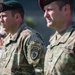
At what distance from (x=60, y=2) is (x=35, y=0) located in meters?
6.22

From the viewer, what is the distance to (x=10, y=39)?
456cm

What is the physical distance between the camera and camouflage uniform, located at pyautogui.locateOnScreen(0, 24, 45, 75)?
412 centimetres

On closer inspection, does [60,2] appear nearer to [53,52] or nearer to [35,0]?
[53,52]

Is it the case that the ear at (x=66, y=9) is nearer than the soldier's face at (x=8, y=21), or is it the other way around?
the ear at (x=66, y=9)

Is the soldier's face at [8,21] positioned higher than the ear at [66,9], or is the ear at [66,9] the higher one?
the ear at [66,9]

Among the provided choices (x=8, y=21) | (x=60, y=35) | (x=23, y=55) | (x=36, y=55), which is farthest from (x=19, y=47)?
(x=60, y=35)

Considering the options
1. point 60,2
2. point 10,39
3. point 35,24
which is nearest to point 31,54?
point 10,39

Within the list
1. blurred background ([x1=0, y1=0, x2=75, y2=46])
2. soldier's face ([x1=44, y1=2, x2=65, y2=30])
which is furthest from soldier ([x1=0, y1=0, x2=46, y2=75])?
blurred background ([x1=0, y1=0, x2=75, y2=46])

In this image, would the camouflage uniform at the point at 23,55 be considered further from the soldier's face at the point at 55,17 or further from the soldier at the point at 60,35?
the soldier's face at the point at 55,17

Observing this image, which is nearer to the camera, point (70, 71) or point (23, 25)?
point (70, 71)

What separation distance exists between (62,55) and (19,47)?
3.38 ft

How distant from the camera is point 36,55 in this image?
4113mm

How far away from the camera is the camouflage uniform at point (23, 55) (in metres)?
4.12

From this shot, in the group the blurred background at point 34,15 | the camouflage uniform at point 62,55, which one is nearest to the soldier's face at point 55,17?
the camouflage uniform at point 62,55
